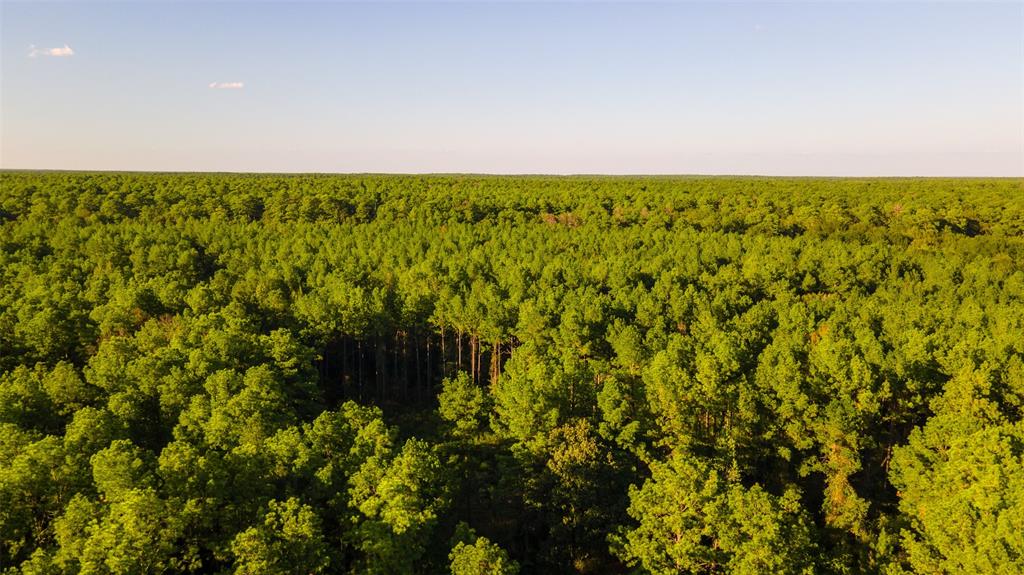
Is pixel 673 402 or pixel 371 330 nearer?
pixel 673 402

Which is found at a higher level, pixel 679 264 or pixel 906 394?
pixel 679 264

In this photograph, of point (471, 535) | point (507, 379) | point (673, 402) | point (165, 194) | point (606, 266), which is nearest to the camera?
point (471, 535)

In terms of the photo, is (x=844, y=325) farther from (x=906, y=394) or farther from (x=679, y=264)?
(x=679, y=264)

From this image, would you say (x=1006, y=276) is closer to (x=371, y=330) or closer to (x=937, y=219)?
(x=937, y=219)

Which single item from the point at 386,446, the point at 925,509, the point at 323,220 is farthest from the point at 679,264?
the point at 323,220

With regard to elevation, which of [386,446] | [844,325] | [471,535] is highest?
[844,325]

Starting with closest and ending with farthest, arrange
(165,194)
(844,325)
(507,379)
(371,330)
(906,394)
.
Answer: (906,394) → (507,379) → (844,325) → (371,330) → (165,194)

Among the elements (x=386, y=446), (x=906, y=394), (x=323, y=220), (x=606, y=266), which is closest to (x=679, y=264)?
(x=606, y=266)
